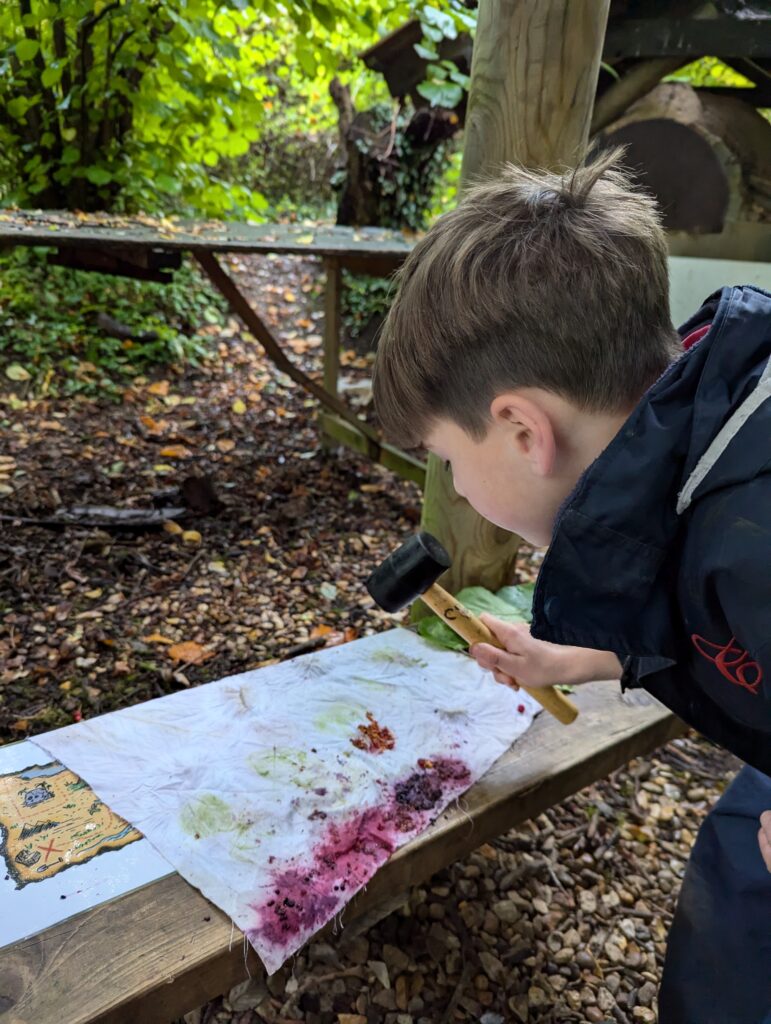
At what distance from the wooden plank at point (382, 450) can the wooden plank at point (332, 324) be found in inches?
8.3

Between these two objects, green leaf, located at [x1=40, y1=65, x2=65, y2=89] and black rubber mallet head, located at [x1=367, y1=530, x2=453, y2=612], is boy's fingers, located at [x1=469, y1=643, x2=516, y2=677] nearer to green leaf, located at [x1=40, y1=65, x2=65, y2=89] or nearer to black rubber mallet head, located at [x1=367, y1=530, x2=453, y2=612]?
black rubber mallet head, located at [x1=367, y1=530, x2=453, y2=612]

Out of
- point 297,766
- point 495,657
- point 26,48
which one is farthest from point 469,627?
point 26,48

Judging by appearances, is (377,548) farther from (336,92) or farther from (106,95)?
(336,92)

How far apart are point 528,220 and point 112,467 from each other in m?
3.47

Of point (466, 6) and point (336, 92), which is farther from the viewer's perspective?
point (336, 92)

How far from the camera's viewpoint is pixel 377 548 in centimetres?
372

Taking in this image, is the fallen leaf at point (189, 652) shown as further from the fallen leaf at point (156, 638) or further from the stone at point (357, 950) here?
the stone at point (357, 950)

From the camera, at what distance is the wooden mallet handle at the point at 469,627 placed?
70.0 inches

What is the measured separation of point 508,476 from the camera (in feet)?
4.15

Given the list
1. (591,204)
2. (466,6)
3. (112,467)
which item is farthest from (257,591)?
(466,6)

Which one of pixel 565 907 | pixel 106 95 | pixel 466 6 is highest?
pixel 466 6

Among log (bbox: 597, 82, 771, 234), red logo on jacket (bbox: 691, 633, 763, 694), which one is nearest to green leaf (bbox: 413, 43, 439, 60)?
log (bbox: 597, 82, 771, 234)

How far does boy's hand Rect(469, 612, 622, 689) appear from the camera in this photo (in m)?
1.73

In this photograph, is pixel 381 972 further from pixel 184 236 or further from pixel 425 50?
pixel 425 50
